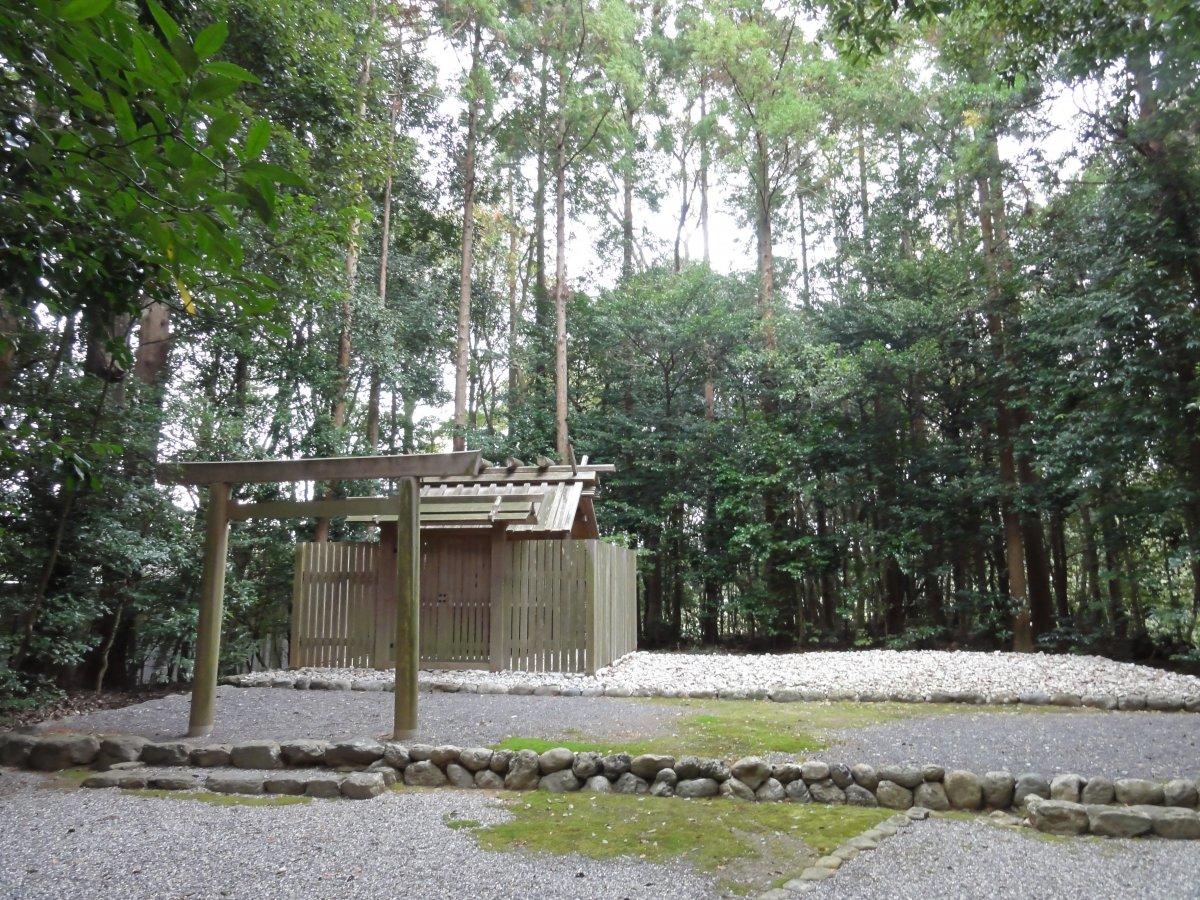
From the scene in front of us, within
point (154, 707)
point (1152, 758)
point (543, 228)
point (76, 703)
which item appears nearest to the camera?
point (1152, 758)

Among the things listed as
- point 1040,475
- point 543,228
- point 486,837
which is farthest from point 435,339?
point 486,837

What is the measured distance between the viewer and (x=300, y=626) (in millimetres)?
9141

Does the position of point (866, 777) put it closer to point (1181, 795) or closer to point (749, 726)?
point (1181, 795)

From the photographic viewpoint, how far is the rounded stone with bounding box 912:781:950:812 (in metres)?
3.89

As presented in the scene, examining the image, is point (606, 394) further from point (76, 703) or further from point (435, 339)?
point (76, 703)

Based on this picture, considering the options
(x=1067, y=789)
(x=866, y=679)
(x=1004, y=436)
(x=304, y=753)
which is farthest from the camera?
(x=1004, y=436)

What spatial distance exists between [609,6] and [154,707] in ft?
44.4

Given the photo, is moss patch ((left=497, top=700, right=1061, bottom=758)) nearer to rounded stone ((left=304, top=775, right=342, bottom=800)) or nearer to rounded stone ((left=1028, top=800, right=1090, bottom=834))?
rounded stone ((left=304, top=775, right=342, bottom=800))

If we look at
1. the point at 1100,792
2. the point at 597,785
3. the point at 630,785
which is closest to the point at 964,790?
the point at 1100,792

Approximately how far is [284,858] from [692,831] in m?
1.80

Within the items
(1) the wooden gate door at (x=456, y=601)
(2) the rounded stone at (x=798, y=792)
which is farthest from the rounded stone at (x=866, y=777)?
(1) the wooden gate door at (x=456, y=601)

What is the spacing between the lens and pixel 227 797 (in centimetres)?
422

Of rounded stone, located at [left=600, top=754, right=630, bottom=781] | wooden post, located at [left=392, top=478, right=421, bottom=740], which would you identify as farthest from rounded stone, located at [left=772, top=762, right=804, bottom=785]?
wooden post, located at [left=392, top=478, right=421, bottom=740]

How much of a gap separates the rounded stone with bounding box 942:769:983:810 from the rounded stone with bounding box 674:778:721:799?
1.18 meters
